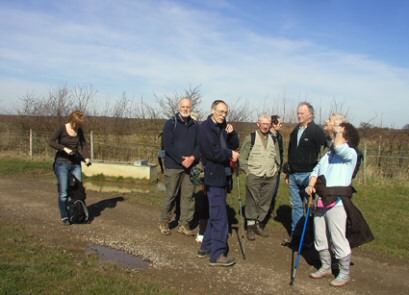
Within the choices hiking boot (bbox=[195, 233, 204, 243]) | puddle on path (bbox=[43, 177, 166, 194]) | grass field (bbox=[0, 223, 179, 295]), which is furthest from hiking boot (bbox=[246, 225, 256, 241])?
puddle on path (bbox=[43, 177, 166, 194])

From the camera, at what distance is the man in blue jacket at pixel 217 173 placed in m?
5.01

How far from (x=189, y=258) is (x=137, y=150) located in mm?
10889

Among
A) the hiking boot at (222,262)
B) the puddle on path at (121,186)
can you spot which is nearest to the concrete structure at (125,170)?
the puddle on path at (121,186)

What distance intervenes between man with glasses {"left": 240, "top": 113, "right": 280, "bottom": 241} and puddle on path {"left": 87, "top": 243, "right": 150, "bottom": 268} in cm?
187

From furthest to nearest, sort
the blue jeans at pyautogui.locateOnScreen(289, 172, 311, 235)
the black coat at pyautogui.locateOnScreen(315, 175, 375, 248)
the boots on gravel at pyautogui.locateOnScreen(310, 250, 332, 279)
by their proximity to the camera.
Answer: the blue jeans at pyautogui.locateOnScreen(289, 172, 311, 235) → the boots on gravel at pyautogui.locateOnScreen(310, 250, 332, 279) → the black coat at pyautogui.locateOnScreen(315, 175, 375, 248)

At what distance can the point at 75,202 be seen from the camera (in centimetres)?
685

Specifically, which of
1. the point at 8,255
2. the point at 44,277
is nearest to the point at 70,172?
the point at 8,255

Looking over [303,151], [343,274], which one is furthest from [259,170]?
[343,274]

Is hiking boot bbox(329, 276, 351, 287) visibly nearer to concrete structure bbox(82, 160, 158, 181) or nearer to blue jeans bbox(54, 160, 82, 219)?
blue jeans bbox(54, 160, 82, 219)

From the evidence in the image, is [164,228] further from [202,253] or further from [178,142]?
[178,142]

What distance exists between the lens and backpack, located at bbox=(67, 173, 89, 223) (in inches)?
268

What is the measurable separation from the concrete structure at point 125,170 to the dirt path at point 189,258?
12.5ft

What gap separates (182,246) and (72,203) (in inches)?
90.6

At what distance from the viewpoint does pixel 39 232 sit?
633 centimetres
